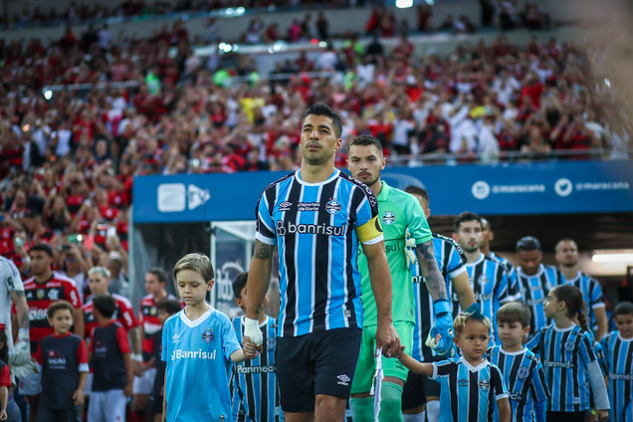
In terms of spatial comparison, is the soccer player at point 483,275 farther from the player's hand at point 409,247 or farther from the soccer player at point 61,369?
the soccer player at point 61,369

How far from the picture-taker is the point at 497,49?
20984 mm

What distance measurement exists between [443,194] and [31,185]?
7559 millimetres

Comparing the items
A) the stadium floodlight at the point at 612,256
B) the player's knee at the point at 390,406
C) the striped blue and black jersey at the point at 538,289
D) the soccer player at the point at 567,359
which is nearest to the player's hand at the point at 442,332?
the player's knee at the point at 390,406

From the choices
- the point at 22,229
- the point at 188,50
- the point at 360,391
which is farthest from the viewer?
the point at 188,50

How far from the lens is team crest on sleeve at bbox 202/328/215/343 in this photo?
232 inches

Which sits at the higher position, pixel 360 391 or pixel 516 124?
pixel 516 124

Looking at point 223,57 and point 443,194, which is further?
point 223,57

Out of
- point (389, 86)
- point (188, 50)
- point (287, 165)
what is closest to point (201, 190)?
point (287, 165)

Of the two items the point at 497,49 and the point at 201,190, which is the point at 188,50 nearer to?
the point at 497,49

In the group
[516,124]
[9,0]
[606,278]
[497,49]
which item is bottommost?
[606,278]

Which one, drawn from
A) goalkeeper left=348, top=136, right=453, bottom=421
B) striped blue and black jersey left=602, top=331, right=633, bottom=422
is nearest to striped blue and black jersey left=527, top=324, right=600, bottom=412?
striped blue and black jersey left=602, top=331, right=633, bottom=422

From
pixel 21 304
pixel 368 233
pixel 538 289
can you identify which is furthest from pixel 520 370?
pixel 21 304

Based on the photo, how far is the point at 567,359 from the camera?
755 cm

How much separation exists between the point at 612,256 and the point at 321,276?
951 cm
